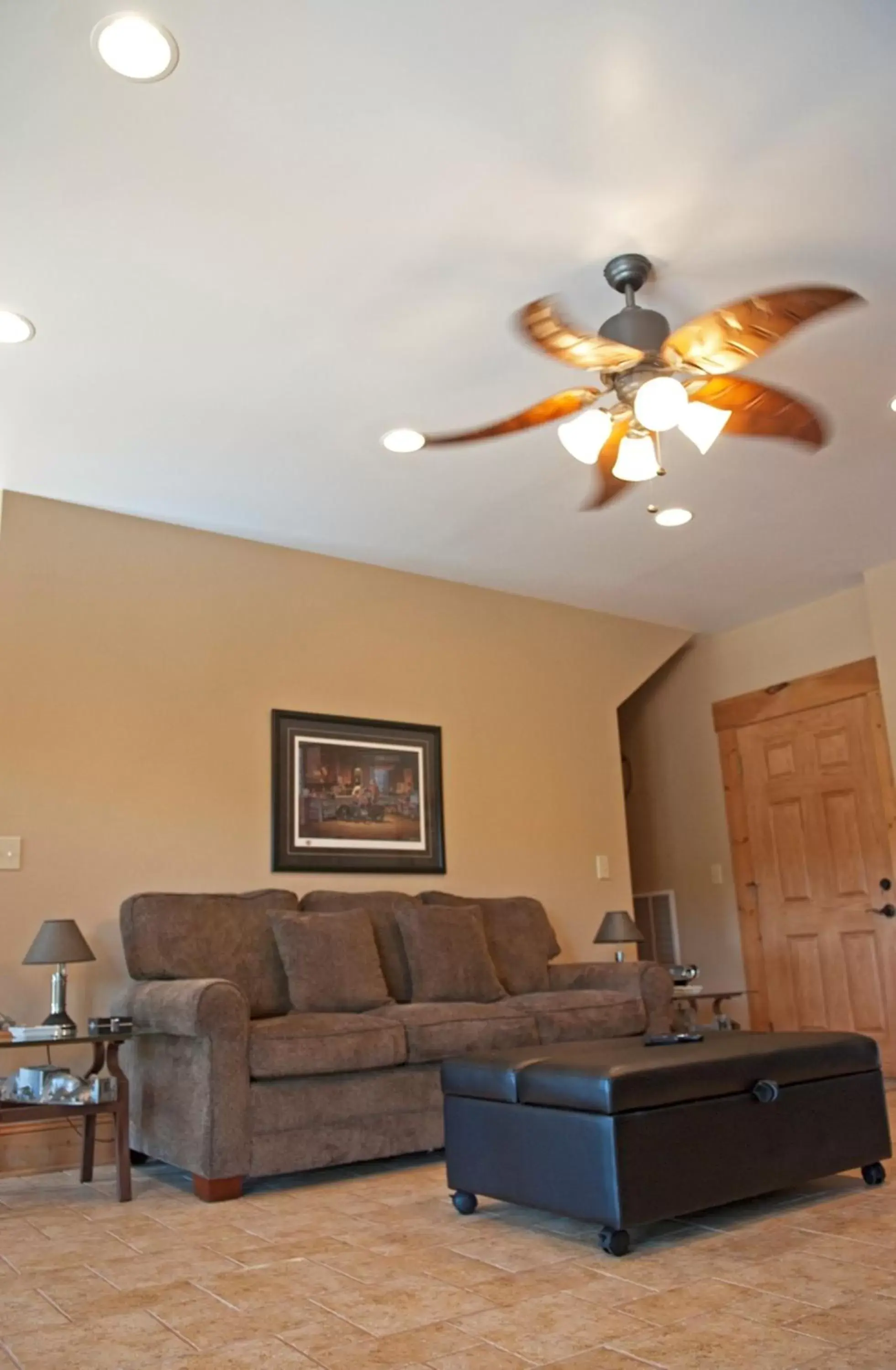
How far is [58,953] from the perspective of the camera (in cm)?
346

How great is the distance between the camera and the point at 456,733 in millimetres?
5141

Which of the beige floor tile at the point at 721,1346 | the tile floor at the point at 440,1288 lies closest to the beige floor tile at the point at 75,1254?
the tile floor at the point at 440,1288

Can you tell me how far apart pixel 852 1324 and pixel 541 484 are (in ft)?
9.89

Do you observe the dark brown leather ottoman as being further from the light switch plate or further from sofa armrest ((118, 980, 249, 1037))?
the light switch plate

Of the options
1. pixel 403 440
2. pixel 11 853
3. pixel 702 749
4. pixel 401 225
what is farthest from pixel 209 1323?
pixel 702 749

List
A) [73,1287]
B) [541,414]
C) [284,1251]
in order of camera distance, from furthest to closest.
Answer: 1. [541,414]
2. [284,1251]
3. [73,1287]

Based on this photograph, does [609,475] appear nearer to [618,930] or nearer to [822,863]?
[618,930]

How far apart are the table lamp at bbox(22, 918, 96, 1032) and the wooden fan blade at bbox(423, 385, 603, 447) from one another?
81.2 inches

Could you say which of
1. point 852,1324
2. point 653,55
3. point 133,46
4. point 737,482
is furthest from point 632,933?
point 133,46

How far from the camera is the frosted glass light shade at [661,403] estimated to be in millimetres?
2580

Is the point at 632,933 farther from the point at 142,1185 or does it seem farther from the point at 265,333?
the point at 265,333

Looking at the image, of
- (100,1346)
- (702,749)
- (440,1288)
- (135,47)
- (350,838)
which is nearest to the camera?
(100,1346)

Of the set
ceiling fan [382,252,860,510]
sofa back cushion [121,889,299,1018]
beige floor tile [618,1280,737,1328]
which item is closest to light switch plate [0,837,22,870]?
sofa back cushion [121,889,299,1018]

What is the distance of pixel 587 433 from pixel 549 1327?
2063 millimetres
